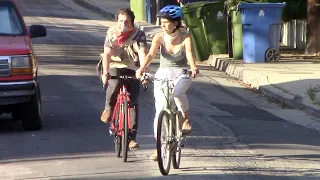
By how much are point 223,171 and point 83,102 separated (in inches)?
209

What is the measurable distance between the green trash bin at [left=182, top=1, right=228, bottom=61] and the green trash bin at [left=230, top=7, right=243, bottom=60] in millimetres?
743

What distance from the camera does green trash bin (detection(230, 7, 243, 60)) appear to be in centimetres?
1910

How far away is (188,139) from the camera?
10.7 m

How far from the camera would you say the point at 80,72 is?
17500 millimetres

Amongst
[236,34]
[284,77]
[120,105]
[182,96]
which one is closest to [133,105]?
[120,105]

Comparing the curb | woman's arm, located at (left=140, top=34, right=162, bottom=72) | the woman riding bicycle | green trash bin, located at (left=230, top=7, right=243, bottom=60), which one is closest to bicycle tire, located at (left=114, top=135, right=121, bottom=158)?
the woman riding bicycle

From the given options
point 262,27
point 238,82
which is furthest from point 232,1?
point 238,82

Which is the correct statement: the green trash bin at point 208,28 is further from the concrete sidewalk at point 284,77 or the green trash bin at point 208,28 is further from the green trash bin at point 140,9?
the green trash bin at point 140,9

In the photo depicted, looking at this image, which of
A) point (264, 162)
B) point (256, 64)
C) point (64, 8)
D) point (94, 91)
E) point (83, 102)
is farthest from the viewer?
point (64, 8)

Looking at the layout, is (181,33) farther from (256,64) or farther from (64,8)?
(64,8)

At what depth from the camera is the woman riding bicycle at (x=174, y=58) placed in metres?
8.46

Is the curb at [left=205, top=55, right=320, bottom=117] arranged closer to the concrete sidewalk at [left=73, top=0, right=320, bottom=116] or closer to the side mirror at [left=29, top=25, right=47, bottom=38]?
the concrete sidewalk at [left=73, top=0, right=320, bottom=116]

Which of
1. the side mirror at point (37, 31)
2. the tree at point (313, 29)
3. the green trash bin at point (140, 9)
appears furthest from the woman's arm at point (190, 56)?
the green trash bin at point (140, 9)

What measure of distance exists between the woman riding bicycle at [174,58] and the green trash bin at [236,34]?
10.5 metres
